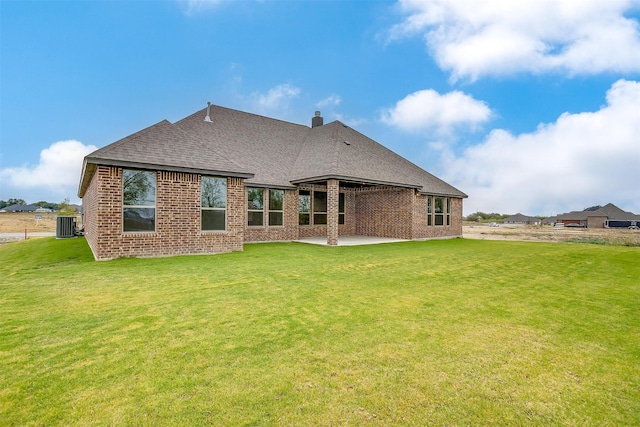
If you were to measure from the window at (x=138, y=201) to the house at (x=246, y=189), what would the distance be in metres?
0.03

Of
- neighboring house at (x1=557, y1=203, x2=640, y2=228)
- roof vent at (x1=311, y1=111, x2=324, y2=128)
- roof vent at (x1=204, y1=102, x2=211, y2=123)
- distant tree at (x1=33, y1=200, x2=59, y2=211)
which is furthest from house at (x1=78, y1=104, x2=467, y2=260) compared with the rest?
distant tree at (x1=33, y1=200, x2=59, y2=211)

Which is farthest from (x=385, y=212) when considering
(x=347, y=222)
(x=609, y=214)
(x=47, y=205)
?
(x=47, y=205)

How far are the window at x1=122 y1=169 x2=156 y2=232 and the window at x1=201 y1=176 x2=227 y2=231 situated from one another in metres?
1.64

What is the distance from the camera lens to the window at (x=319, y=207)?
57.3 ft

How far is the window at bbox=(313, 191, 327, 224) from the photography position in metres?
17.5

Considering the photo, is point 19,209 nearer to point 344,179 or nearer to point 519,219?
point 344,179

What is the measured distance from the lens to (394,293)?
5.96 m

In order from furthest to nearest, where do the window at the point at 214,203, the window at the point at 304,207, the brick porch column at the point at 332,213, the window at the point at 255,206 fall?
the window at the point at 304,207 < the window at the point at 255,206 < the brick porch column at the point at 332,213 < the window at the point at 214,203

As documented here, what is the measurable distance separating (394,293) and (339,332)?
2.33m

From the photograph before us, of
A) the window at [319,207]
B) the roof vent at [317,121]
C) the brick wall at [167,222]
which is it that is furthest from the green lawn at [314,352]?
the roof vent at [317,121]

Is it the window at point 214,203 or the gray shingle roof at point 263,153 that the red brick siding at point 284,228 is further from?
the window at point 214,203

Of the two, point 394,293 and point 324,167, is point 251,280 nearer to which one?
point 394,293

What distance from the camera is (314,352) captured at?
3.39 metres

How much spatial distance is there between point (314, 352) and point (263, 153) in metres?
15.2
